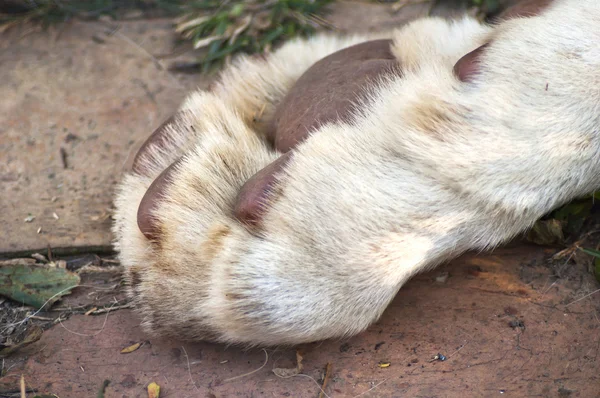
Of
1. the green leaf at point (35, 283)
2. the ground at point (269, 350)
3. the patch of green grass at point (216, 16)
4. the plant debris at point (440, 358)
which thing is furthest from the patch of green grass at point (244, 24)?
the plant debris at point (440, 358)

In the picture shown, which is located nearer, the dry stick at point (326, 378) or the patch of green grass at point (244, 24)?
the dry stick at point (326, 378)

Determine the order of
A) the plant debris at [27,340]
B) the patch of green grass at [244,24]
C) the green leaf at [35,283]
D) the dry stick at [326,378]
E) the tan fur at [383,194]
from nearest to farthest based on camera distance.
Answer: the tan fur at [383,194] → the dry stick at [326,378] → the plant debris at [27,340] → the green leaf at [35,283] → the patch of green grass at [244,24]

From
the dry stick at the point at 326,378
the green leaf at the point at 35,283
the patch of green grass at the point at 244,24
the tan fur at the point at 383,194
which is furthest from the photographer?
the patch of green grass at the point at 244,24

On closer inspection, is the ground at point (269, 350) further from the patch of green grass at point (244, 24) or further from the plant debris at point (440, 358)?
the patch of green grass at point (244, 24)

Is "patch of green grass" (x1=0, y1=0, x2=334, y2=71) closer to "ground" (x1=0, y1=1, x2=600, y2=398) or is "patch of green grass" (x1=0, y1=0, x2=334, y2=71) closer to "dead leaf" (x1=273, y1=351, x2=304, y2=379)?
"ground" (x1=0, y1=1, x2=600, y2=398)

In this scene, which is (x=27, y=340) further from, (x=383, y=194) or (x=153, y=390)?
(x=383, y=194)

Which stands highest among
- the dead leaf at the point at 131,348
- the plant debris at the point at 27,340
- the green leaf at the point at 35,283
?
the green leaf at the point at 35,283
